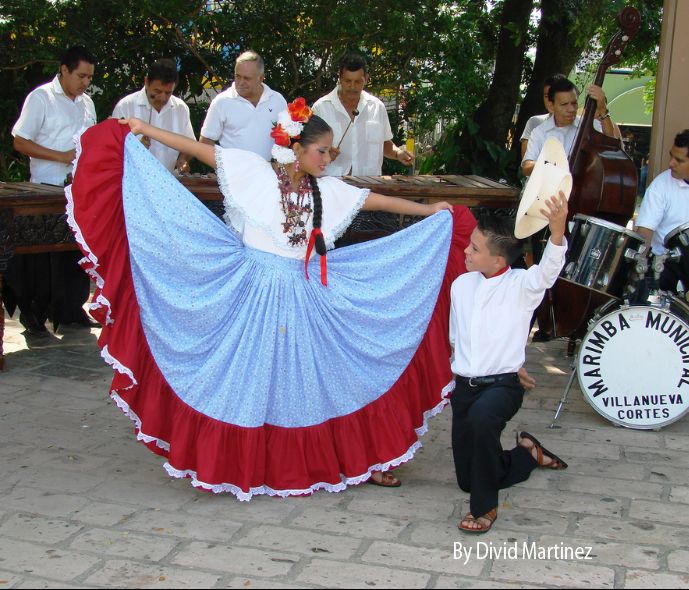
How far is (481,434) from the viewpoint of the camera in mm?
4105

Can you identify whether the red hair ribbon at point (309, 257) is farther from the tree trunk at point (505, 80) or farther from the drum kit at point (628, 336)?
the tree trunk at point (505, 80)

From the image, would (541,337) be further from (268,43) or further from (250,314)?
(268,43)

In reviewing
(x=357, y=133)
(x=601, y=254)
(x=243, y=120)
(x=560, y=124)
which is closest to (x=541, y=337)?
(x=560, y=124)

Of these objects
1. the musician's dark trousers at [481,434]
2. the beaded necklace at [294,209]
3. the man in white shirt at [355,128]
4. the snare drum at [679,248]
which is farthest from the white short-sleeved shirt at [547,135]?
the musician's dark trousers at [481,434]

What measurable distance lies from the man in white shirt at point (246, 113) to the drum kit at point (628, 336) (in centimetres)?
267

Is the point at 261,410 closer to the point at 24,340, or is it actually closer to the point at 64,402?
the point at 64,402

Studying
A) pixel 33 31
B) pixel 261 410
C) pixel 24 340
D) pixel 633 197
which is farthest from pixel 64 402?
pixel 33 31

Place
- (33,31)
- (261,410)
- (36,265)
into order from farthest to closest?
(33,31) < (36,265) < (261,410)

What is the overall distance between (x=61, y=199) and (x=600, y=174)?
3.45 metres

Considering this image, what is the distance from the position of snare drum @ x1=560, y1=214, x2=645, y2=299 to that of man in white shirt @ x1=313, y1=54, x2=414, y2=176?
78.8 inches

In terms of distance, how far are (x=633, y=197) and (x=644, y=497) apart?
230 centimetres

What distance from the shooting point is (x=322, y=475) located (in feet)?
14.8

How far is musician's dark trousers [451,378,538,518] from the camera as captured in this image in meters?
4.11

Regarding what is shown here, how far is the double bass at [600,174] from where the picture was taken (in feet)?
20.1
